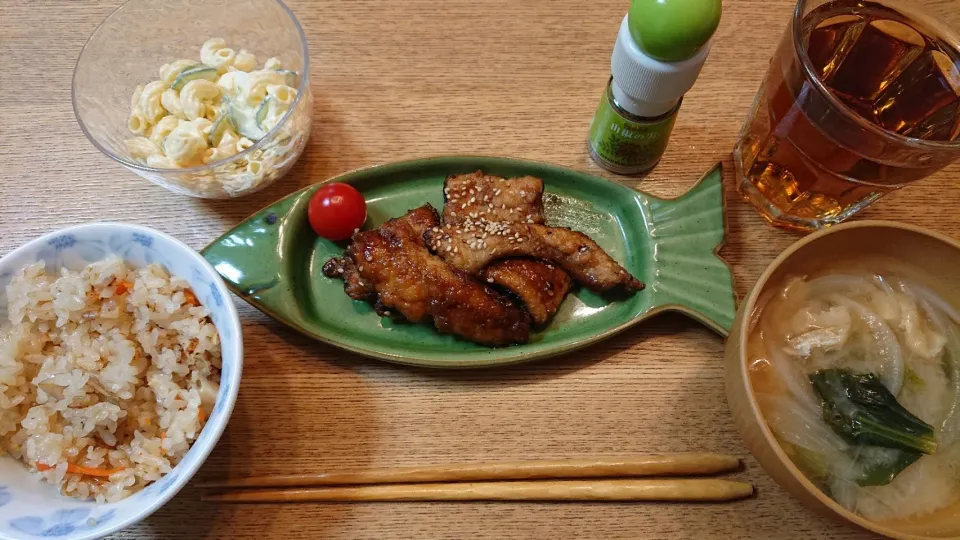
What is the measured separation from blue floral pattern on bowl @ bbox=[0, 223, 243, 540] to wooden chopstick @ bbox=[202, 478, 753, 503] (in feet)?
0.87

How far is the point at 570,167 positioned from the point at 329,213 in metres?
0.76

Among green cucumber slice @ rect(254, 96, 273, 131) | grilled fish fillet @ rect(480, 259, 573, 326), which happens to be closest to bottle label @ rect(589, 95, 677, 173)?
grilled fish fillet @ rect(480, 259, 573, 326)

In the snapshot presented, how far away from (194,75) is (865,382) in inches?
78.5

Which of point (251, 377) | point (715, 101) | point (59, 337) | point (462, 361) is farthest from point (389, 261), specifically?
point (715, 101)

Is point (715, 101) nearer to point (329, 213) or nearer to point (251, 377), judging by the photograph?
point (329, 213)

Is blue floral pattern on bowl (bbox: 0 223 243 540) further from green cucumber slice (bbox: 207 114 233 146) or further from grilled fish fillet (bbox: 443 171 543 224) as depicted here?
grilled fish fillet (bbox: 443 171 543 224)

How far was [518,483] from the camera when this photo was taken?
1505 millimetres

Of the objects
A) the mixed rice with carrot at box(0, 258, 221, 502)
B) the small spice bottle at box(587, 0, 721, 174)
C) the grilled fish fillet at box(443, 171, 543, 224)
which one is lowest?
the mixed rice with carrot at box(0, 258, 221, 502)

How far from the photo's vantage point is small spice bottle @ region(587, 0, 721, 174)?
137cm

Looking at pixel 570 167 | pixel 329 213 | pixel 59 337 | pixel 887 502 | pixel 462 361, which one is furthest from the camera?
pixel 570 167

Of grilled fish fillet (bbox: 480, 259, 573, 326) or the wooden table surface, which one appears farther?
grilled fish fillet (bbox: 480, 259, 573, 326)

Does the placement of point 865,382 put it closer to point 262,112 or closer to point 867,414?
point 867,414

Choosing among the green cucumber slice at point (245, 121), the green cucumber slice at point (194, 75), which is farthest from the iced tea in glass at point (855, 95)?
the green cucumber slice at point (194, 75)

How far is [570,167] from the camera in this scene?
1897 mm
